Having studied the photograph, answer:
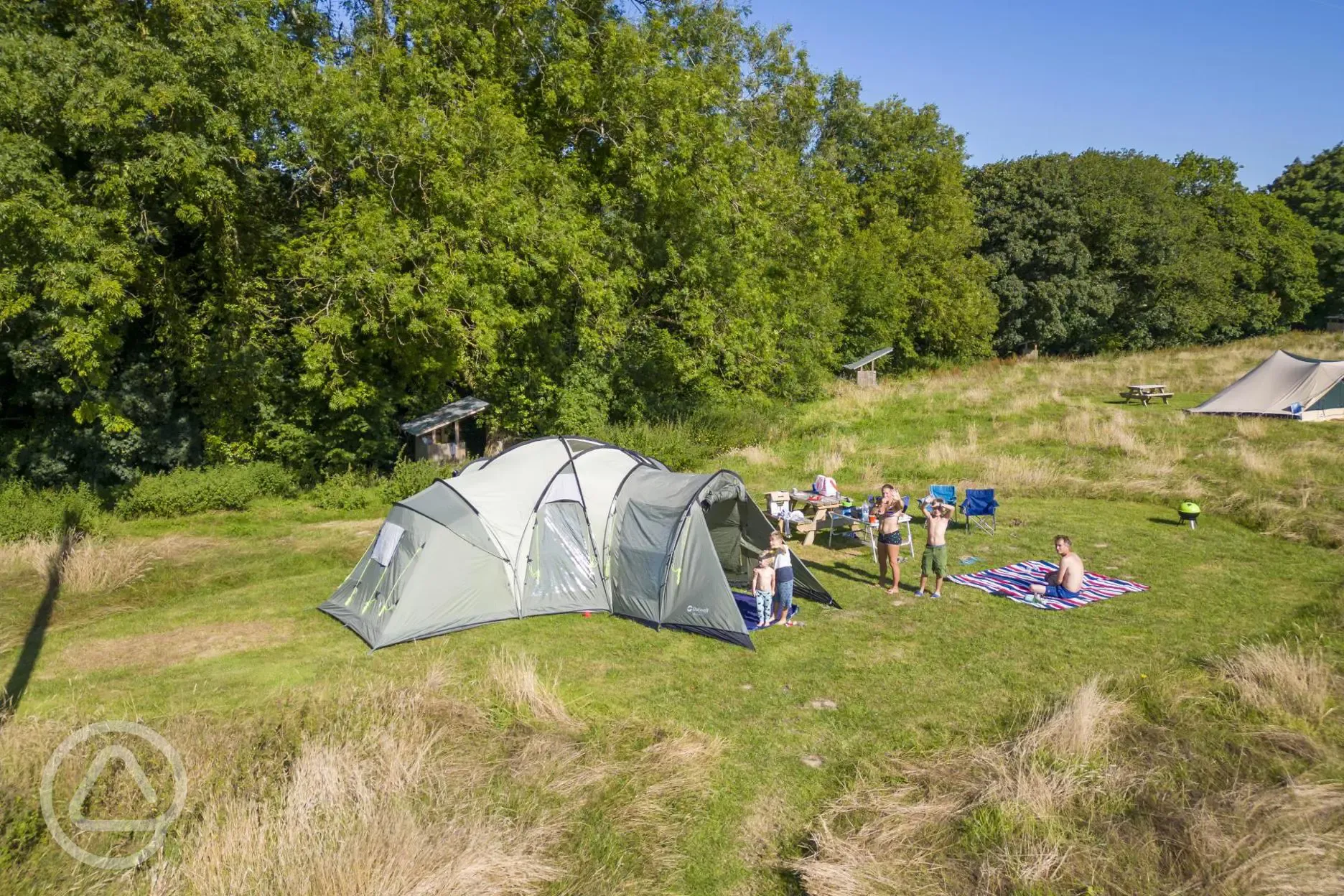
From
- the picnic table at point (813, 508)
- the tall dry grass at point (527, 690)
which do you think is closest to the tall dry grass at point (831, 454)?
the picnic table at point (813, 508)

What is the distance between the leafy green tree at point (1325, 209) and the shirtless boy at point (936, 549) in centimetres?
5495

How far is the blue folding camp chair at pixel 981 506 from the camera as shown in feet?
44.6

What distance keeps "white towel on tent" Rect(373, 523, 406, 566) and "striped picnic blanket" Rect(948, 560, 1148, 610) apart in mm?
7336

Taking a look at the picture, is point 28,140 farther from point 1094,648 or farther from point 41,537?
point 1094,648

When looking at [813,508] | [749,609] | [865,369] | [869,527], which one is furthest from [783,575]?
[865,369]

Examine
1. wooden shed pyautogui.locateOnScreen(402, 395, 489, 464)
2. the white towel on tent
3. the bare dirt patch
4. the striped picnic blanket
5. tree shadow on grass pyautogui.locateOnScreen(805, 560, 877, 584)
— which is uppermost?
wooden shed pyautogui.locateOnScreen(402, 395, 489, 464)

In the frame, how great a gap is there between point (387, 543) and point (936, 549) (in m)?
6.91

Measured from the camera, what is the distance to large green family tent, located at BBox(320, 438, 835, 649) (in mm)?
9891

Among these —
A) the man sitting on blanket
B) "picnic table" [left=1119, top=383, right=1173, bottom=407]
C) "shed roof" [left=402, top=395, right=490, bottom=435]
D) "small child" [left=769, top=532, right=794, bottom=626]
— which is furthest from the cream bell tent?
"shed roof" [left=402, top=395, right=490, bottom=435]

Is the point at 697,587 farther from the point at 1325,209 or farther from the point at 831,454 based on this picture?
the point at 1325,209

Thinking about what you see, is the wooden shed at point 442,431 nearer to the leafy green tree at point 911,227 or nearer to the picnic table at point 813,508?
the picnic table at point 813,508

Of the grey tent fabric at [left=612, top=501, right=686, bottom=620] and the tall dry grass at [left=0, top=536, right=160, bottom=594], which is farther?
the tall dry grass at [left=0, top=536, right=160, bottom=594]

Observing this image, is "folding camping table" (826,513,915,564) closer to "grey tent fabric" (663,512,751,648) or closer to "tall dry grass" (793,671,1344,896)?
"grey tent fabric" (663,512,751,648)

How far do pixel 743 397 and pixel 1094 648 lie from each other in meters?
14.3
